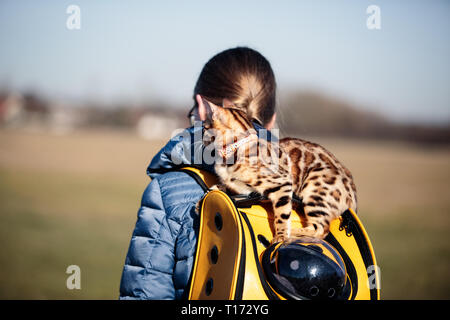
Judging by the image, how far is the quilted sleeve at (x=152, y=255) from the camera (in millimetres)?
1860

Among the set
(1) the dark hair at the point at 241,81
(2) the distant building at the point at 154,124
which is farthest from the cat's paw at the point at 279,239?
(2) the distant building at the point at 154,124

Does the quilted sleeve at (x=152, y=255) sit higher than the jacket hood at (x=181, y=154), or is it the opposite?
the jacket hood at (x=181, y=154)

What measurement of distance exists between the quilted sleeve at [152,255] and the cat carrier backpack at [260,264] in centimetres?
19

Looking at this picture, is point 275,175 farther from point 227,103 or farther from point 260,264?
point 260,264

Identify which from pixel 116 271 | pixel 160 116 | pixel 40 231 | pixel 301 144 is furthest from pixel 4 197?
pixel 160 116

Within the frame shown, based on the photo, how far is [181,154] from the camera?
6.52 feet

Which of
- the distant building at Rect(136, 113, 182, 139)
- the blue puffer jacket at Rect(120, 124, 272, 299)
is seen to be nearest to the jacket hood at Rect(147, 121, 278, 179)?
the blue puffer jacket at Rect(120, 124, 272, 299)

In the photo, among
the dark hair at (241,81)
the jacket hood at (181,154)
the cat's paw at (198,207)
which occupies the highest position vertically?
the dark hair at (241,81)

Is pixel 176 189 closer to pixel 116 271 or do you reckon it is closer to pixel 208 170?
pixel 208 170

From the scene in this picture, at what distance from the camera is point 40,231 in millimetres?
9914

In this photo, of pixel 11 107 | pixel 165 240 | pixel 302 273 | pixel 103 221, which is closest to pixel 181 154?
pixel 165 240

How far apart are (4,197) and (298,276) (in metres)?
14.3

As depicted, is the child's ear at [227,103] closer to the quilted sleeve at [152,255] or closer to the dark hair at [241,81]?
the dark hair at [241,81]

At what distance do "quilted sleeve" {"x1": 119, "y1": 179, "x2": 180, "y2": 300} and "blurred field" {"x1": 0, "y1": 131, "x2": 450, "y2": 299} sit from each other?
179 inches
